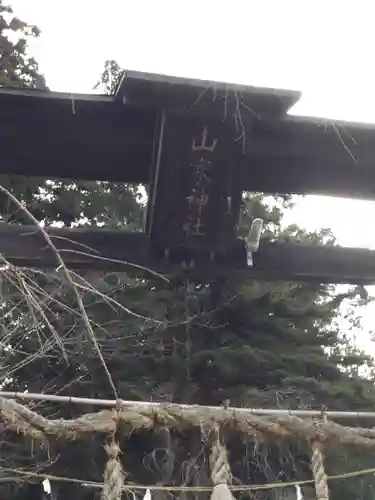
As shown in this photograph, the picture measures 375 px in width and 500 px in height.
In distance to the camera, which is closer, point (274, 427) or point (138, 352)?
point (274, 427)

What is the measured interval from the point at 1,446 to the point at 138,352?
1.25 meters

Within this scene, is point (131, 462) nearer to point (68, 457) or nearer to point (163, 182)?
point (68, 457)

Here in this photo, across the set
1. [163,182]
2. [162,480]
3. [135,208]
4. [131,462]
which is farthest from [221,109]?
[135,208]

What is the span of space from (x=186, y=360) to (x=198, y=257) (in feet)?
7.10

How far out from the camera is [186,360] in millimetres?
4781

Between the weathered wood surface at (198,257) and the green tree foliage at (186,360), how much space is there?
3.84ft

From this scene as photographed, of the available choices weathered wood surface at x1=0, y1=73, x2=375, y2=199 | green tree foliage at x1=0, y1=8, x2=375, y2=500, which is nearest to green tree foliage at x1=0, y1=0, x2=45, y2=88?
green tree foliage at x1=0, y1=8, x2=375, y2=500

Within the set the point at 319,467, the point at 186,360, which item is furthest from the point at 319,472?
the point at 186,360

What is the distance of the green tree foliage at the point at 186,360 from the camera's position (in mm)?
4633

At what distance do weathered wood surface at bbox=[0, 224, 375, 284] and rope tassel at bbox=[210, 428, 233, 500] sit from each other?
811 millimetres

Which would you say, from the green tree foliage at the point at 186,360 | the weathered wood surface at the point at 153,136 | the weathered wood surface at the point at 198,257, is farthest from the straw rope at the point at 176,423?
the green tree foliage at the point at 186,360

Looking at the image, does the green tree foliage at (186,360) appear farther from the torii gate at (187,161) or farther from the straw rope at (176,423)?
the straw rope at (176,423)

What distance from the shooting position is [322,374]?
555 cm

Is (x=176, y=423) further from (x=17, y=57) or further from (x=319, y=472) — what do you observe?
(x=17, y=57)
